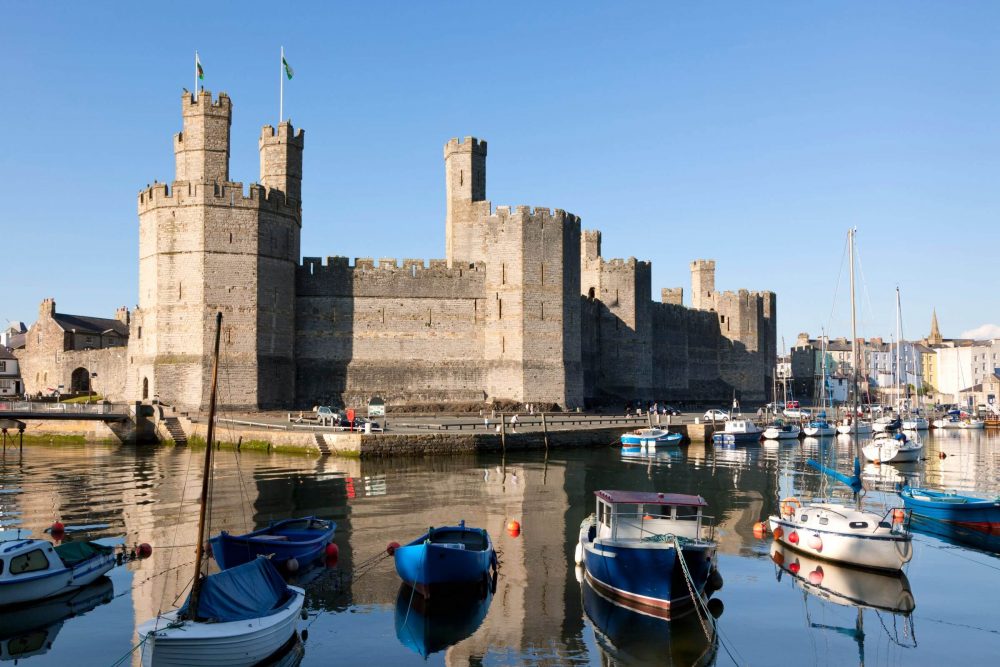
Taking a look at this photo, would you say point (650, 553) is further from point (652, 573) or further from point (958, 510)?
point (958, 510)

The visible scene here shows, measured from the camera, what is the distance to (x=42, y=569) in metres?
14.3

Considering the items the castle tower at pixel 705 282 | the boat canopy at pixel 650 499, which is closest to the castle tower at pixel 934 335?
the castle tower at pixel 705 282

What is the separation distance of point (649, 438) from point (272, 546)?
25.5m

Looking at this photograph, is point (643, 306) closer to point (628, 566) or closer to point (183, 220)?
point (183, 220)

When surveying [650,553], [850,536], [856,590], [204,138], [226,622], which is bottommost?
[856,590]

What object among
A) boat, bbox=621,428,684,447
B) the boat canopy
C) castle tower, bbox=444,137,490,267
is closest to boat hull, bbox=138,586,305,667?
the boat canopy

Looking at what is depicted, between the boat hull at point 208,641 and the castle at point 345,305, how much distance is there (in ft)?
97.3

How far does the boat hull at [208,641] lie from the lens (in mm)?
10367

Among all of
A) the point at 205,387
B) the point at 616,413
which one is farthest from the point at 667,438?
the point at 205,387

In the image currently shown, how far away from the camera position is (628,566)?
13.6 meters

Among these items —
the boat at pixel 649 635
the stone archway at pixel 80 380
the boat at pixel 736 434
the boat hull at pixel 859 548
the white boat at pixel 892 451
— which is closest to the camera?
the boat at pixel 649 635

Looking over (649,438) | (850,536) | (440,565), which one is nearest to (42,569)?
(440,565)

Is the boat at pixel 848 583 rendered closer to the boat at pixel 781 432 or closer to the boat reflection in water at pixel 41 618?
the boat reflection in water at pixel 41 618

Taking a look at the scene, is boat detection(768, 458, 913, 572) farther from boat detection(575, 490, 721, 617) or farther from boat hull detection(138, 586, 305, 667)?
boat hull detection(138, 586, 305, 667)
